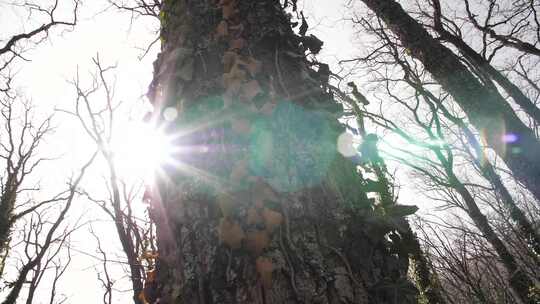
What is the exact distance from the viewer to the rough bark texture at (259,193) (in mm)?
690

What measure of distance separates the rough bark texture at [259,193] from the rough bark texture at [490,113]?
3300 millimetres

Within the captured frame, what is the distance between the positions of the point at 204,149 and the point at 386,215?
540 mm

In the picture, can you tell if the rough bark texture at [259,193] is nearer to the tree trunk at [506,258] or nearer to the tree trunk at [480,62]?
the tree trunk at [480,62]

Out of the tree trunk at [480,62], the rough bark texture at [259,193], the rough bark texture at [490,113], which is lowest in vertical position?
the rough bark texture at [259,193]

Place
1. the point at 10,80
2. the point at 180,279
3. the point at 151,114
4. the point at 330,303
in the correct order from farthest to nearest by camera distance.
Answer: the point at 10,80 → the point at 151,114 → the point at 180,279 → the point at 330,303

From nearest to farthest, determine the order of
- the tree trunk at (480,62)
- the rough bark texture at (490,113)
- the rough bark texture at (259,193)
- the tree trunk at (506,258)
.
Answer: the rough bark texture at (259,193) → the rough bark texture at (490,113) → the tree trunk at (480,62) → the tree trunk at (506,258)

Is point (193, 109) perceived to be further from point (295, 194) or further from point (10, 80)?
point (10, 80)

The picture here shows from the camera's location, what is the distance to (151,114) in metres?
1.10

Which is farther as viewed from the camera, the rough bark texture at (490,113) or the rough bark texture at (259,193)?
the rough bark texture at (490,113)

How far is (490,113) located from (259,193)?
3741mm

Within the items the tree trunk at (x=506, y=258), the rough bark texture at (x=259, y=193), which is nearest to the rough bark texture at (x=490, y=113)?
the rough bark texture at (x=259, y=193)

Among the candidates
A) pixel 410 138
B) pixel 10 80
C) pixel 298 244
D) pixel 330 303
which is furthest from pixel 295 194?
pixel 10 80

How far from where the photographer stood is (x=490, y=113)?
3.46 meters

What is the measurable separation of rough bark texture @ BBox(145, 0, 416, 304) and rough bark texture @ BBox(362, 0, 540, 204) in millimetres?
3300
